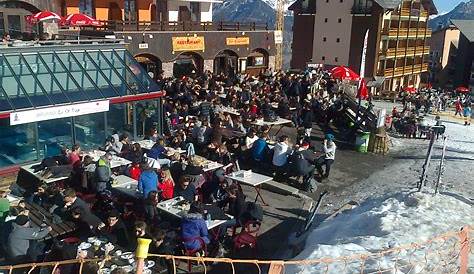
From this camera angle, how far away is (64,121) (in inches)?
554

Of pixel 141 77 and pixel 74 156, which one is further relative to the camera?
pixel 141 77

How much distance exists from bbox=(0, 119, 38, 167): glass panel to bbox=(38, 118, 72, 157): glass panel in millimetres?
261

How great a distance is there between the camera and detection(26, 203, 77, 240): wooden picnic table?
8570mm

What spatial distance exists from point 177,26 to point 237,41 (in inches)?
221

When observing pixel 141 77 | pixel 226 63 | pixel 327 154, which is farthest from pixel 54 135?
pixel 226 63

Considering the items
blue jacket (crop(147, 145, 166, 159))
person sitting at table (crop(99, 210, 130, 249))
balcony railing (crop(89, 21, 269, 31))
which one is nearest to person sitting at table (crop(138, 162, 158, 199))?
person sitting at table (crop(99, 210, 130, 249))

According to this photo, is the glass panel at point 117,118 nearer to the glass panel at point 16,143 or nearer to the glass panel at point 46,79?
the glass panel at point 46,79

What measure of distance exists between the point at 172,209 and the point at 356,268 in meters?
3.96

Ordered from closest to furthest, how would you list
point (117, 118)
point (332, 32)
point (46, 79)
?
point (46, 79)
point (117, 118)
point (332, 32)

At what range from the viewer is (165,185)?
415 inches

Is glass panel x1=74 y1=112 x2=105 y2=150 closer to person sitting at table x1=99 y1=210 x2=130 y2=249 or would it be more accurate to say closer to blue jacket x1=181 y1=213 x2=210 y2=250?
person sitting at table x1=99 y1=210 x2=130 y2=249

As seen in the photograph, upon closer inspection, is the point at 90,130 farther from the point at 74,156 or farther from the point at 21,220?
the point at 21,220

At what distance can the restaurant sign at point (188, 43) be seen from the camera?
29.9 metres

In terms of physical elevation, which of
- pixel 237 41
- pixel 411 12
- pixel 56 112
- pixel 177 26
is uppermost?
pixel 411 12
